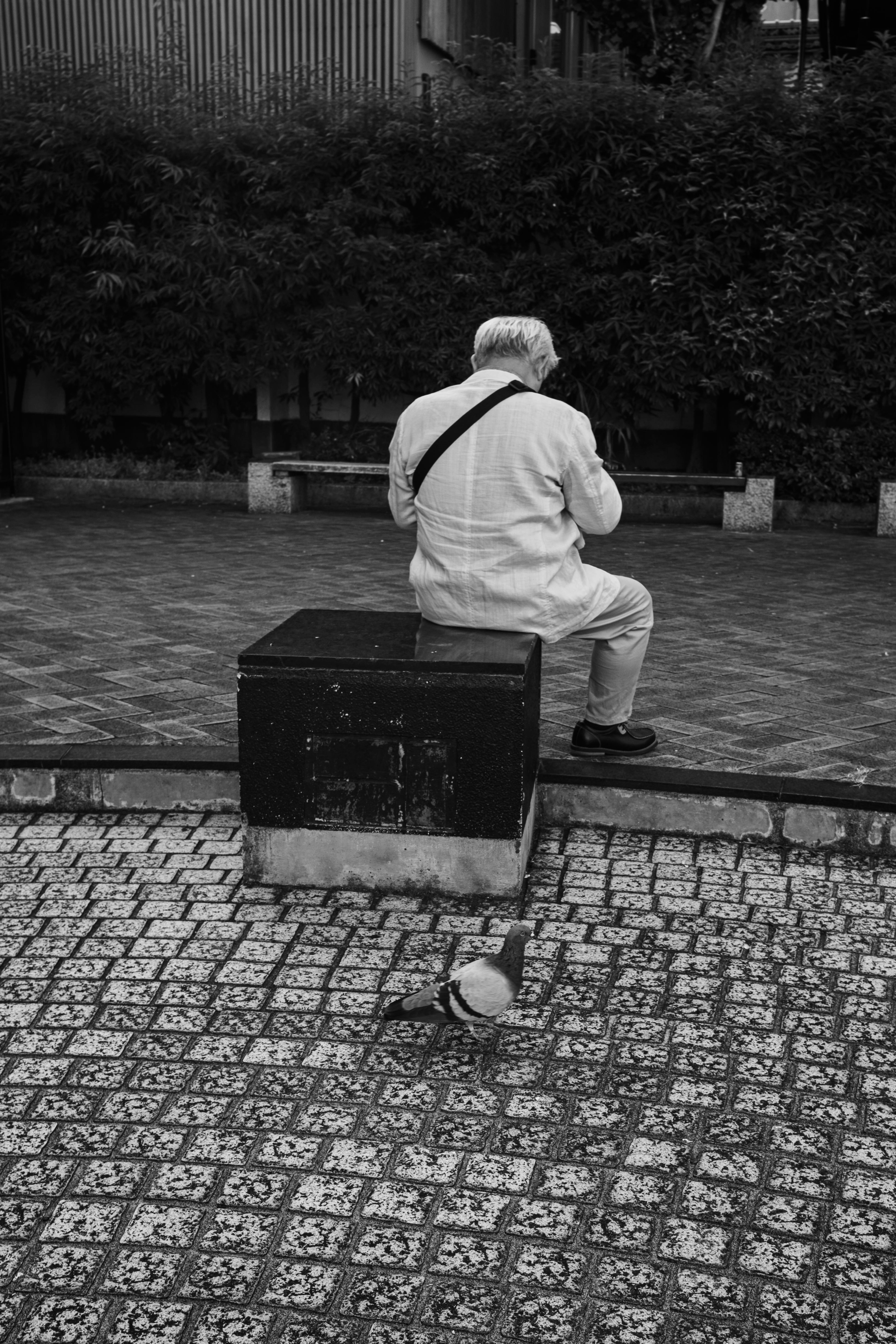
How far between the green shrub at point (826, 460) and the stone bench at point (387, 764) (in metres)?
8.55

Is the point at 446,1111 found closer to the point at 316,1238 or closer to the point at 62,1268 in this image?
the point at 316,1238

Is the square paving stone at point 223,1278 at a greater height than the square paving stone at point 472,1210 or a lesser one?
greater

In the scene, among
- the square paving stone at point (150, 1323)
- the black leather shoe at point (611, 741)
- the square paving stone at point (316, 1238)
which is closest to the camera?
the square paving stone at point (150, 1323)

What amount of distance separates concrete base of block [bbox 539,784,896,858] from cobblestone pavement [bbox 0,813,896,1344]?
15cm

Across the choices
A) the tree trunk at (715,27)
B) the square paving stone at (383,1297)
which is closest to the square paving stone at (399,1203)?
the square paving stone at (383,1297)

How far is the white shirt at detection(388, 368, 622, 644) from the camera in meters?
4.36

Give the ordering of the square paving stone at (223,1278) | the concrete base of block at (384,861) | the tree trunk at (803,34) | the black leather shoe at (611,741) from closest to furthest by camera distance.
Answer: the square paving stone at (223,1278)
the concrete base of block at (384,861)
the black leather shoe at (611,741)
the tree trunk at (803,34)

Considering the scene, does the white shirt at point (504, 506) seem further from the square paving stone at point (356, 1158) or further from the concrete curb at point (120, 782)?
the square paving stone at point (356, 1158)

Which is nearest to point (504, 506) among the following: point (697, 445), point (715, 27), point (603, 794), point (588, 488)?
point (588, 488)

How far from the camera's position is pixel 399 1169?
9.43 feet

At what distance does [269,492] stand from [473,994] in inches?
395

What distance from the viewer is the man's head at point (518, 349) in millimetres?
4422

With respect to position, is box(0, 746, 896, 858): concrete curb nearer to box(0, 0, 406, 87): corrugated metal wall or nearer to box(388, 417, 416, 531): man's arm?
box(388, 417, 416, 531): man's arm

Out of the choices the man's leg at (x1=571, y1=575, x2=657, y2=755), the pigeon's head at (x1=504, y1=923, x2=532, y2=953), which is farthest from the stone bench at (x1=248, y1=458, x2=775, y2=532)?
the pigeon's head at (x1=504, y1=923, x2=532, y2=953)
